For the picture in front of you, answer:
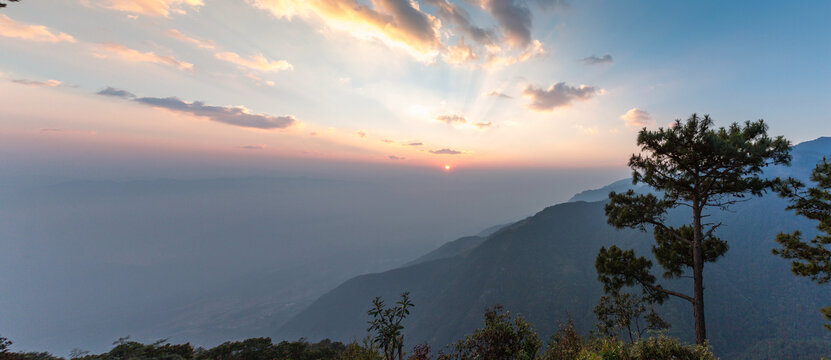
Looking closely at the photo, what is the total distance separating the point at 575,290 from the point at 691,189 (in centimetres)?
14629

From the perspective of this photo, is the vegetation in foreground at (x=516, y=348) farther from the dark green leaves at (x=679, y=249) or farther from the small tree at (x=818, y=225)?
the small tree at (x=818, y=225)

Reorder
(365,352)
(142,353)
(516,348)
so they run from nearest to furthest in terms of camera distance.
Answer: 1. (516,348)
2. (365,352)
3. (142,353)

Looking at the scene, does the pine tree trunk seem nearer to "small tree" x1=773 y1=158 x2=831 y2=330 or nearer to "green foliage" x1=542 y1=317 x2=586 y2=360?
"small tree" x1=773 y1=158 x2=831 y2=330

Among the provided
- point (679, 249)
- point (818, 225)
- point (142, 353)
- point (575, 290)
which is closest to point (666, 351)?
point (679, 249)

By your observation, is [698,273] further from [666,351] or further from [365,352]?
[365,352]

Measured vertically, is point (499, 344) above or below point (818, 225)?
below

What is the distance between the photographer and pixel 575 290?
133m

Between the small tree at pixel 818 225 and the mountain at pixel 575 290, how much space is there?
10891 centimetres

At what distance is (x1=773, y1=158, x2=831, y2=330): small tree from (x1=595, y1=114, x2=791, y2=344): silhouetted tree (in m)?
1.57

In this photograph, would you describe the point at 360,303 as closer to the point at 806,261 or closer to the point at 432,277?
the point at 432,277

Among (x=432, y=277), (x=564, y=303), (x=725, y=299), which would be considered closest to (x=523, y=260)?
(x=564, y=303)

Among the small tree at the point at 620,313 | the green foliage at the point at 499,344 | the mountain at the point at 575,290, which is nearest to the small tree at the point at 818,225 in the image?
the small tree at the point at 620,313

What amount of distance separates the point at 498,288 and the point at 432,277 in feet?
194

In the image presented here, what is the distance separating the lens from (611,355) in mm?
9312
